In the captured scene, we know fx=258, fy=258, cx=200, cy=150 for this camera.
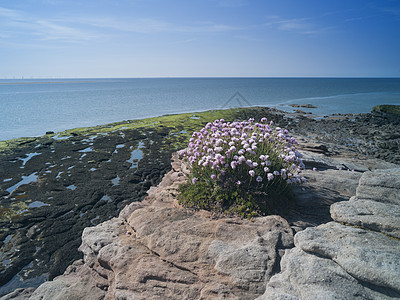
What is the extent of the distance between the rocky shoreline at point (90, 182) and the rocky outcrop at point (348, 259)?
51 cm

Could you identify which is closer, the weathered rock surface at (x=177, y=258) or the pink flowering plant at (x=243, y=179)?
the weathered rock surface at (x=177, y=258)

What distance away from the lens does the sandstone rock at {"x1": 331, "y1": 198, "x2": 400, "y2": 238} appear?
4.13m

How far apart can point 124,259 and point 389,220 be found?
15.1ft

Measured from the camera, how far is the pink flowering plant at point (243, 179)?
19.1 ft

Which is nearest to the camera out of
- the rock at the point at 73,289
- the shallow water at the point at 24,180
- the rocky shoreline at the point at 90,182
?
the rock at the point at 73,289

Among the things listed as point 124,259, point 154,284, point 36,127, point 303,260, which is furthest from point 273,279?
point 36,127

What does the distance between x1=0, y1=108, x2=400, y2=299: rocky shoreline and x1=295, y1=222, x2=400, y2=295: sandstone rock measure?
740mm

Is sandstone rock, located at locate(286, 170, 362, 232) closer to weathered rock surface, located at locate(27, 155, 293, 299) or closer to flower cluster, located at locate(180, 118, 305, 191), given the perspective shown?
flower cluster, located at locate(180, 118, 305, 191)

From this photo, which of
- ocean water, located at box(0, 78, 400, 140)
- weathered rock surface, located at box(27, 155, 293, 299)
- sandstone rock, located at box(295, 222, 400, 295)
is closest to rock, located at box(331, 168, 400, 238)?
sandstone rock, located at box(295, 222, 400, 295)

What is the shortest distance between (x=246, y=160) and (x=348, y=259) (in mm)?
2997

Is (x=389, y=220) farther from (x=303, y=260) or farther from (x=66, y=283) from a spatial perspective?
(x=66, y=283)

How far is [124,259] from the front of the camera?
15.7 feet

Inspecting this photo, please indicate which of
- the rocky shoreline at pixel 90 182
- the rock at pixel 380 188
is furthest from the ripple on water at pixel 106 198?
the rock at pixel 380 188

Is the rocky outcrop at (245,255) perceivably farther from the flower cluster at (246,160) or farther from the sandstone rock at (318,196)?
the flower cluster at (246,160)
